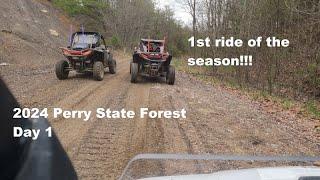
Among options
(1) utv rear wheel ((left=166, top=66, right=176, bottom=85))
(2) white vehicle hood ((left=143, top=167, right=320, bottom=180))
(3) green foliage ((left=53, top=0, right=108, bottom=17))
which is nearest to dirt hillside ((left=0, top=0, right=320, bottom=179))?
(1) utv rear wheel ((left=166, top=66, right=176, bottom=85))

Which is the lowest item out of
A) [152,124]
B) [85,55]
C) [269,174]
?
[152,124]

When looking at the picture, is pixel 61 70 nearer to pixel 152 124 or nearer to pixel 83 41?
pixel 83 41

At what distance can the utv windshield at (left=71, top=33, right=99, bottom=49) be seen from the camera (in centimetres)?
700

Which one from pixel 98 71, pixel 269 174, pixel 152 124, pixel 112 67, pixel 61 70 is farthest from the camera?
pixel 112 67

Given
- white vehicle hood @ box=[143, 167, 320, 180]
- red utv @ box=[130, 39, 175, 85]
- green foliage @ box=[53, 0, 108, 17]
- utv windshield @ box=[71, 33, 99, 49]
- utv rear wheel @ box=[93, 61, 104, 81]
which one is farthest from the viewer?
utv windshield @ box=[71, 33, 99, 49]

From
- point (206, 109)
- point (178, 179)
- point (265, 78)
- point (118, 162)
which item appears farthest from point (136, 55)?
point (178, 179)

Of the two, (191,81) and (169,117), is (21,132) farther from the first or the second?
(191,81)

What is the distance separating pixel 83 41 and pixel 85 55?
1.00ft

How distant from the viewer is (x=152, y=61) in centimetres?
701

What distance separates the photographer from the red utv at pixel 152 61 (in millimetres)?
6867

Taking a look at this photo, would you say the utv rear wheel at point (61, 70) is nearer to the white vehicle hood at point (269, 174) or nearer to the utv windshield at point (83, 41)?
the utv windshield at point (83, 41)

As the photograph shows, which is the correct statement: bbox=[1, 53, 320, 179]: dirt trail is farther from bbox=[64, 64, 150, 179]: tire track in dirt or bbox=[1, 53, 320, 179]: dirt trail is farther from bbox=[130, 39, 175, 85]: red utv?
bbox=[130, 39, 175, 85]: red utv

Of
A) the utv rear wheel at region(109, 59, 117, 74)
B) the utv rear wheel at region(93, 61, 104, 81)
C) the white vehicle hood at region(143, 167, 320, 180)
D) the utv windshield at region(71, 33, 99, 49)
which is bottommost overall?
the utv rear wheel at region(109, 59, 117, 74)

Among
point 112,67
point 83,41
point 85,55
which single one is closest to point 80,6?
point 83,41
